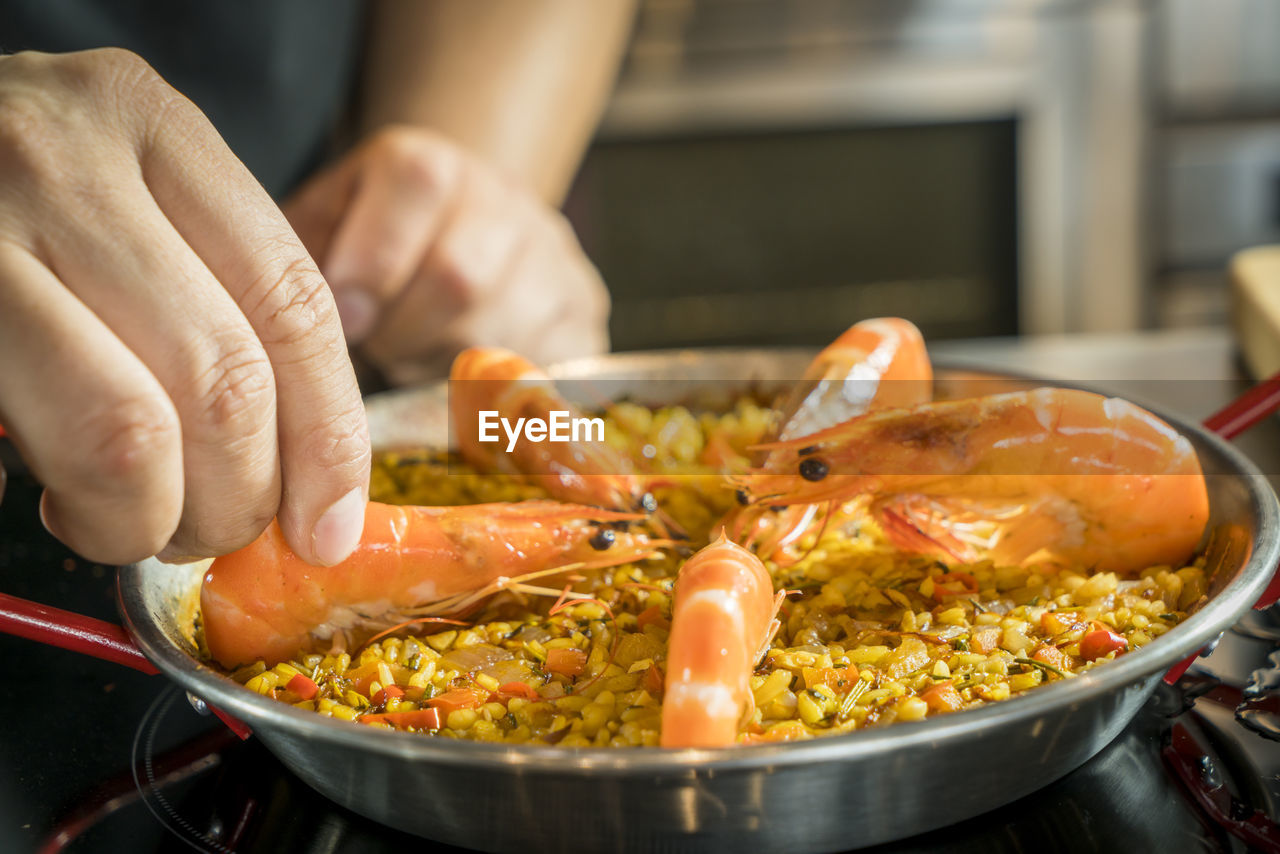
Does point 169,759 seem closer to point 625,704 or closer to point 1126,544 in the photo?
point 625,704

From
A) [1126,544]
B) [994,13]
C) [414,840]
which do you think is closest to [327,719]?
[414,840]

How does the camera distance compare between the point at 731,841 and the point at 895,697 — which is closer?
the point at 731,841

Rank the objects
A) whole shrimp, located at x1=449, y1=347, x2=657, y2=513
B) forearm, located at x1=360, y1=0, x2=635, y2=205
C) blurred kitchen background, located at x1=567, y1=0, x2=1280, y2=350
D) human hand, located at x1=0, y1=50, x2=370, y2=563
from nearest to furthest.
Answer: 1. human hand, located at x1=0, y1=50, x2=370, y2=563
2. whole shrimp, located at x1=449, y1=347, x2=657, y2=513
3. forearm, located at x1=360, y1=0, x2=635, y2=205
4. blurred kitchen background, located at x1=567, y1=0, x2=1280, y2=350

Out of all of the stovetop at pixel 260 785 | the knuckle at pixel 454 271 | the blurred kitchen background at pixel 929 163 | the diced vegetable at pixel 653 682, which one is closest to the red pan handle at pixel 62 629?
the stovetop at pixel 260 785

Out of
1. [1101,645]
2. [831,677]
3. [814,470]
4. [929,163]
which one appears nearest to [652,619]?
[831,677]

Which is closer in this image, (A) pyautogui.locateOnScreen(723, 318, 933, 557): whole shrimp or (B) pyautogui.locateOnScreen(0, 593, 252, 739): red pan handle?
(B) pyautogui.locateOnScreen(0, 593, 252, 739): red pan handle

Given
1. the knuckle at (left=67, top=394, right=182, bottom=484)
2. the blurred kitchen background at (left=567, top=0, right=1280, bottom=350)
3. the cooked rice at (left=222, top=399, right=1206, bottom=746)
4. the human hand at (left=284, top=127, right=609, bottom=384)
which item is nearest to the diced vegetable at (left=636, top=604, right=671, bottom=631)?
the cooked rice at (left=222, top=399, right=1206, bottom=746)

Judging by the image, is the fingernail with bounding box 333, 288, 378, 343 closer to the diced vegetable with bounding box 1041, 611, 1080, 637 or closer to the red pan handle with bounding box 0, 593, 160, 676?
the red pan handle with bounding box 0, 593, 160, 676
